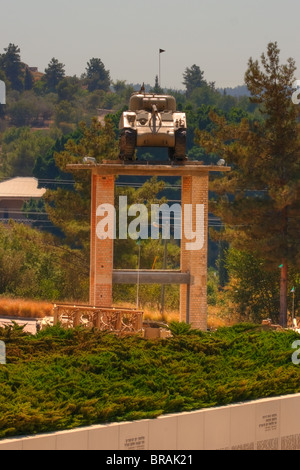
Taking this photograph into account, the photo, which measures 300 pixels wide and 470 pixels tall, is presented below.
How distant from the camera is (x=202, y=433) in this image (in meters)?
20.1

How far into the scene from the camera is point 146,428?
19234 mm

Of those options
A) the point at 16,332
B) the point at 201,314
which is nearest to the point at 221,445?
the point at 16,332

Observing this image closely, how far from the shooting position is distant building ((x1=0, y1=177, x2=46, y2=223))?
5201 inches

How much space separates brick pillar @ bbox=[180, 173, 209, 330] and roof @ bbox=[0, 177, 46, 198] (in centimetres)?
9437

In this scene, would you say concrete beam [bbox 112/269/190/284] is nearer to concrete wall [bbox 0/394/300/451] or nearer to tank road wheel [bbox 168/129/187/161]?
tank road wheel [bbox 168/129/187/161]

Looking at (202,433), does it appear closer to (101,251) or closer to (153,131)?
(101,251)

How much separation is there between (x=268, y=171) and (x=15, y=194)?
89581mm

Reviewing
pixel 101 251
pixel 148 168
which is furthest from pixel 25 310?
pixel 148 168

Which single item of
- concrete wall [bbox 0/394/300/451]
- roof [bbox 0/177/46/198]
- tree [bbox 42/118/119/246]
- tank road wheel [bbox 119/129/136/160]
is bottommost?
roof [bbox 0/177/46/198]

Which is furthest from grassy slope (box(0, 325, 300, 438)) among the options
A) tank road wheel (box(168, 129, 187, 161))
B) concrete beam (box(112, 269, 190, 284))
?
tank road wheel (box(168, 129, 187, 161))

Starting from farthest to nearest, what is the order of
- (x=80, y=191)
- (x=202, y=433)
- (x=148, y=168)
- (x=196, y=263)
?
(x=80, y=191)
(x=196, y=263)
(x=148, y=168)
(x=202, y=433)

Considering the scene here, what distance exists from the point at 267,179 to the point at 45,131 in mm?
138177

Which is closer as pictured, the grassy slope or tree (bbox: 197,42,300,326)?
the grassy slope

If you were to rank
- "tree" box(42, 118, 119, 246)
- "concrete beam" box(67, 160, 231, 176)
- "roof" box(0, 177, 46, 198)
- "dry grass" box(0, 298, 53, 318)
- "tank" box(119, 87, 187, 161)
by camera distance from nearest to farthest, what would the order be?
"concrete beam" box(67, 160, 231, 176) < "tank" box(119, 87, 187, 161) < "dry grass" box(0, 298, 53, 318) < "tree" box(42, 118, 119, 246) < "roof" box(0, 177, 46, 198)
